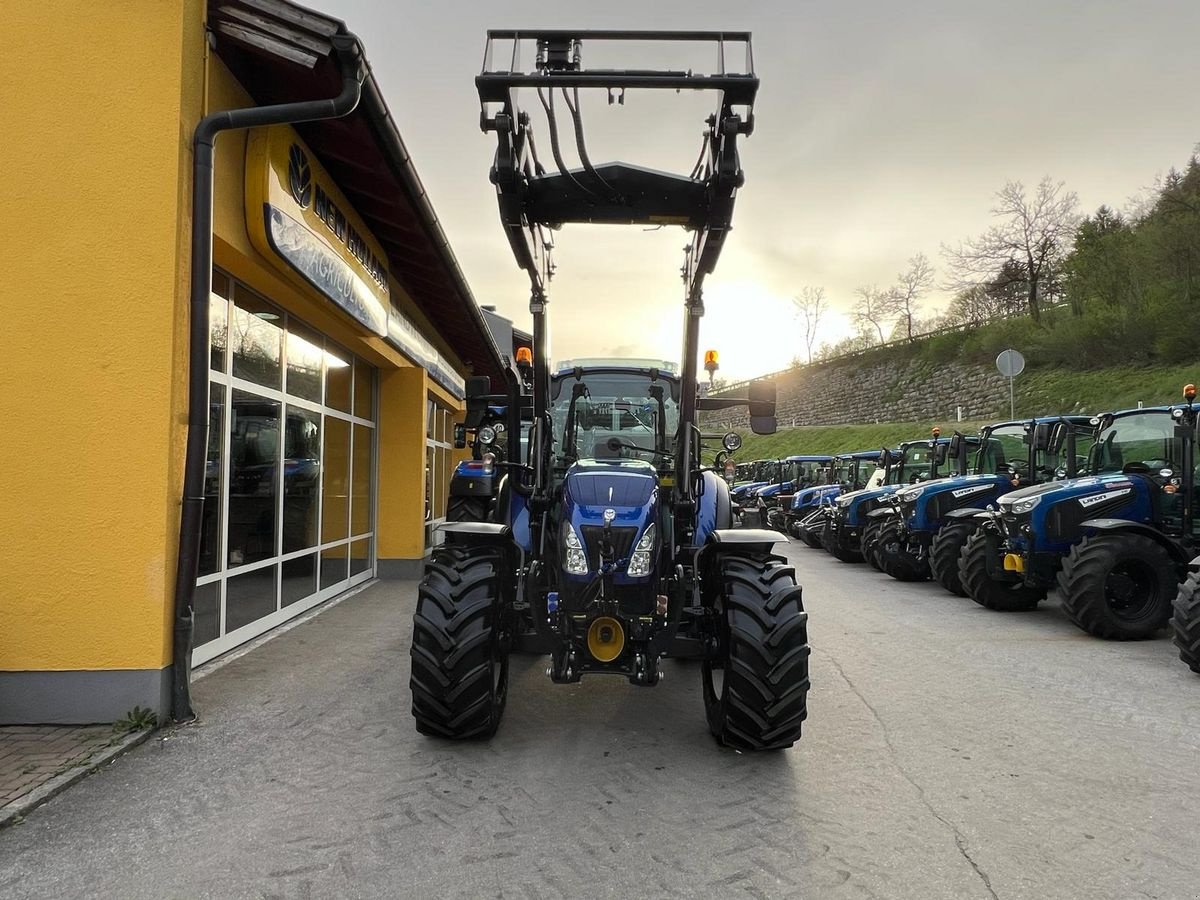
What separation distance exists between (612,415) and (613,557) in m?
1.77

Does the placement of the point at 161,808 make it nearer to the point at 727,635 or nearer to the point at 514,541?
the point at 514,541

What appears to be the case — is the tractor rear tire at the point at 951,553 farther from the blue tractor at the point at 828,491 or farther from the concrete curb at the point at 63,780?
the concrete curb at the point at 63,780

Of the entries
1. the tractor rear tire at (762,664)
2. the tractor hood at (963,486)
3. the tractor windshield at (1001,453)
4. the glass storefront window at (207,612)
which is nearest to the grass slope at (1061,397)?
the tractor windshield at (1001,453)

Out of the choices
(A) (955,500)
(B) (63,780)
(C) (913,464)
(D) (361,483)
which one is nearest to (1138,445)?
(A) (955,500)

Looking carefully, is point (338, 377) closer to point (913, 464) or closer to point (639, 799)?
point (639, 799)

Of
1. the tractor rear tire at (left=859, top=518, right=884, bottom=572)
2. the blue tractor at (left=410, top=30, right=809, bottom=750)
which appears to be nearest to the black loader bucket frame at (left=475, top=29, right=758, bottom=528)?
the blue tractor at (left=410, top=30, right=809, bottom=750)

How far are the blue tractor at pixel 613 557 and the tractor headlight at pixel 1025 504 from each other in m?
4.66

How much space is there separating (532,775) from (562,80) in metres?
3.44

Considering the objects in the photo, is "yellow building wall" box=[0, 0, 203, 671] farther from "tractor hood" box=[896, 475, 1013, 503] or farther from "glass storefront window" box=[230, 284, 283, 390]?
"tractor hood" box=[896, 475, 1013, 503]

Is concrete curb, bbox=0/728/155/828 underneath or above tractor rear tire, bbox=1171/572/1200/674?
underneath

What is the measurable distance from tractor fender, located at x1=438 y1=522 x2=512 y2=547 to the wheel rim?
5.57 meters

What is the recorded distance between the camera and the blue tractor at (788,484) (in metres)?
21.4

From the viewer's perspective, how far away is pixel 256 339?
6.97 m

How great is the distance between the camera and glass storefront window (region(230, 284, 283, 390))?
658 centimetres
